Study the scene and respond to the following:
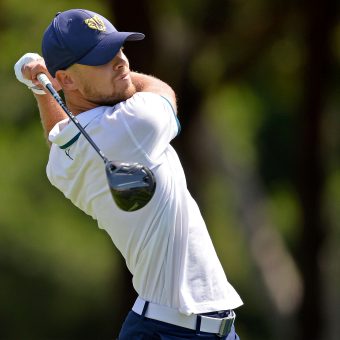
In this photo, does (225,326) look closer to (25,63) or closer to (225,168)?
(25,63)

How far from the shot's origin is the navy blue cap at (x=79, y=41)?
5.08m

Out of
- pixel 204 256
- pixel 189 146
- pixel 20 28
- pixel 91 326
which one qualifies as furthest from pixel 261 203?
pixel 204 256

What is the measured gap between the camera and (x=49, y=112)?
5.42 meters

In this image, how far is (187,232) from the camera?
5.19m

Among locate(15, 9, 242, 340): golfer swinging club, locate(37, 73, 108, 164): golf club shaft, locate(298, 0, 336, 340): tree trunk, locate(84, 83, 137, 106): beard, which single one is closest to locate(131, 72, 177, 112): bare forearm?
locate(15, 9, 242, 340): golfer swinging club

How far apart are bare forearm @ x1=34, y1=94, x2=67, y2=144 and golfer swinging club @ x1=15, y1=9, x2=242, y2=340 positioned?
14cm

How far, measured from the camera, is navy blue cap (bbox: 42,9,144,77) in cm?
508

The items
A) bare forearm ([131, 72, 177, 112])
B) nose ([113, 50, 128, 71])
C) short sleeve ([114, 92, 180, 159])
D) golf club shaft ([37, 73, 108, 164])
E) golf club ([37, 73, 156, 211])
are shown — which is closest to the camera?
golf club ([37, 73, 156, 211])

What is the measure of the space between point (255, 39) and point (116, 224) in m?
9.16

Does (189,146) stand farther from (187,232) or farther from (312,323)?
(187,232)

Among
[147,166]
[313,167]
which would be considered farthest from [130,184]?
[313,167]

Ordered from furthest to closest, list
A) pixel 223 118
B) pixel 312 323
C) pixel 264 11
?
pixel 223 118 < pixel 264 11 < pixel 312 323

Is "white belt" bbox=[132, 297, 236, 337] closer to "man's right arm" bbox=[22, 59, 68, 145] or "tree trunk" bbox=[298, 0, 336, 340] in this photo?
"man's right arm" bbox=[22, 59, 68, 145]

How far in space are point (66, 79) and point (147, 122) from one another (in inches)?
17.0
